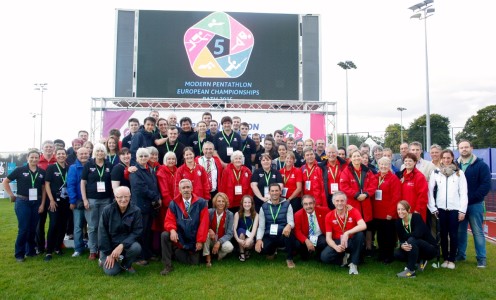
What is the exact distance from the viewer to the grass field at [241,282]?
12.8 ft

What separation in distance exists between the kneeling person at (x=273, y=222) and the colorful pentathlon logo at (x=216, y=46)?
707cm

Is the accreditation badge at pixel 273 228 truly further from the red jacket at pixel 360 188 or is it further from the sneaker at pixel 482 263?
the sneaker at pixel 482 263

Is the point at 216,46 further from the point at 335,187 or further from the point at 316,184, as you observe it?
the point at 335,187

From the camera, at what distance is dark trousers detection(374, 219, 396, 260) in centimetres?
516

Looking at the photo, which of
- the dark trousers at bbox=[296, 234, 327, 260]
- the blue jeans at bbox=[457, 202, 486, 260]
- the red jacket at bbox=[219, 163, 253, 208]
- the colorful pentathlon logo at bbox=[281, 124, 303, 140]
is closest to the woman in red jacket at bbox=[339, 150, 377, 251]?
the dark trousers at bbox=[296, 234, 327, 260]

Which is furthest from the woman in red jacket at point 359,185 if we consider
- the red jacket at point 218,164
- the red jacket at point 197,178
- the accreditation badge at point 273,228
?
the red jacket at point 197,178

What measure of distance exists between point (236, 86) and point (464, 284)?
8.63m

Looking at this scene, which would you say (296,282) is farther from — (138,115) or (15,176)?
(138,115)

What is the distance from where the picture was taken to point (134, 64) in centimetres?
1143

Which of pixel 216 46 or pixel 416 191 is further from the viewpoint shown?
pixel 216 46

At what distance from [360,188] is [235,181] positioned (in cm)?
185

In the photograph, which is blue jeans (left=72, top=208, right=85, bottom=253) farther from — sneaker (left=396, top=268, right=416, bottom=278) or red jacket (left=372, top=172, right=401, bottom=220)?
sneaker (left=396, top=268, right=416, bottom=278)

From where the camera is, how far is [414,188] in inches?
197

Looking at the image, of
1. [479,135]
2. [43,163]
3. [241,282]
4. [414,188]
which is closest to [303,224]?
[241,282]
